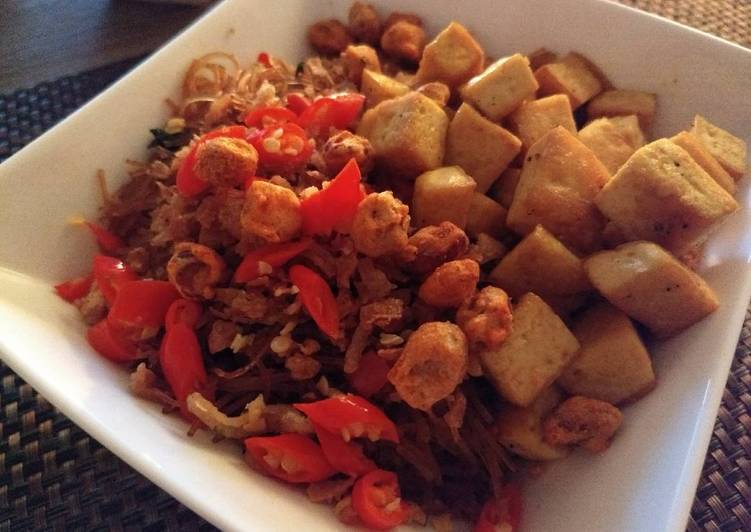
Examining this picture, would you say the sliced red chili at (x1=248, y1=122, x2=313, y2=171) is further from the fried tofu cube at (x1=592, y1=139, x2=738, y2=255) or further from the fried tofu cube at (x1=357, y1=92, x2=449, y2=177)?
the fried tofu cube at (x1=592, y1=139, x2=738, y2=255)

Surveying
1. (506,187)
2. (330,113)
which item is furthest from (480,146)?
A: (330,113)

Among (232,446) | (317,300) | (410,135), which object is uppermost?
(410,135)

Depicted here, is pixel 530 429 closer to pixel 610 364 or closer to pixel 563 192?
pixel 610 364

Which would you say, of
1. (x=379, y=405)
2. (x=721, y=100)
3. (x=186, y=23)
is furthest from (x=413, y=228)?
(x=186, y=23)

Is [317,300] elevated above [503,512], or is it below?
above

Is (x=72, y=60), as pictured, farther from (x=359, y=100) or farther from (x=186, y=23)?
(x=359, y=100)

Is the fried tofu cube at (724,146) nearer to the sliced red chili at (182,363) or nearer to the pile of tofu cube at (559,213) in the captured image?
the pile of tofu cube at (559,213)

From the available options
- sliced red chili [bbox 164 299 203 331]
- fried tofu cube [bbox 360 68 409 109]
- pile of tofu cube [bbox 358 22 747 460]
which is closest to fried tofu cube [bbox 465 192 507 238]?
pile of tofu cube [bbox 358 22 747 460]
